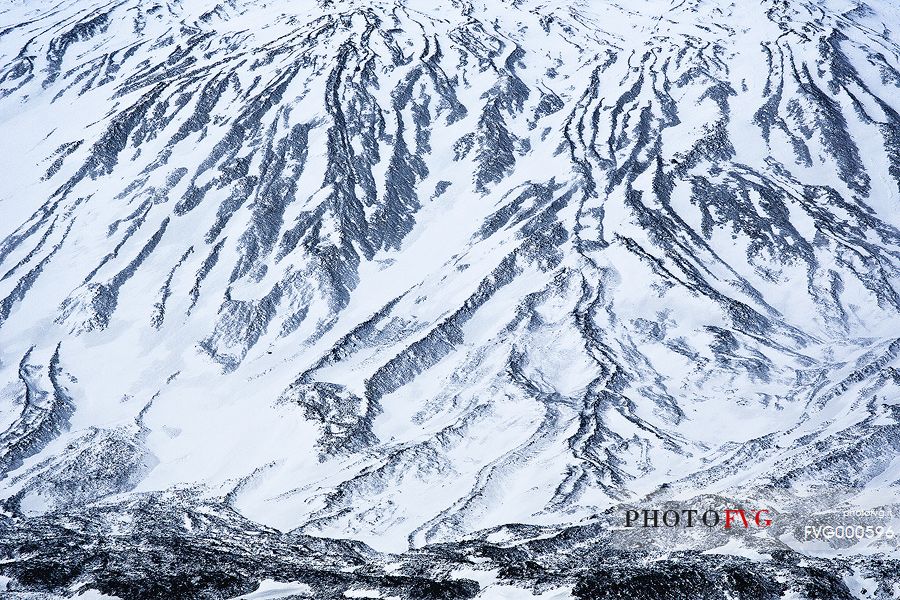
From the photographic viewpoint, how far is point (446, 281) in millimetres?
116375

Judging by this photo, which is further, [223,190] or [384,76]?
[384,76]

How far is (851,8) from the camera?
19188 cm

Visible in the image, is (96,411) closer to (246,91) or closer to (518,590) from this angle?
(518,590)

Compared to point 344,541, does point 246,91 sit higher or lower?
higher

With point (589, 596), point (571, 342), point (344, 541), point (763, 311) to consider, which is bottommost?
point (763, 311)

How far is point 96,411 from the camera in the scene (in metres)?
99.9

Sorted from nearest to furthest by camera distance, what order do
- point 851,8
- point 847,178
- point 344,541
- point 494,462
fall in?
point 344,541 < point 494,462 < point 847,178 < point 851,8

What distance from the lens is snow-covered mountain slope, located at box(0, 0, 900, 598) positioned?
253 ft

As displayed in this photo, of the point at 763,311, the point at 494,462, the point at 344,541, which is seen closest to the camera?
the point at 344,541

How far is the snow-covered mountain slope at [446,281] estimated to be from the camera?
77000 millimetres

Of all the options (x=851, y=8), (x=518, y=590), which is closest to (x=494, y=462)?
(x=518, y=590)

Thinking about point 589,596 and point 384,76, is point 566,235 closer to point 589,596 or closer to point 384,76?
point 384,76

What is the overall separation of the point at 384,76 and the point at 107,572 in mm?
132325

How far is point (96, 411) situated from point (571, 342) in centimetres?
6373
